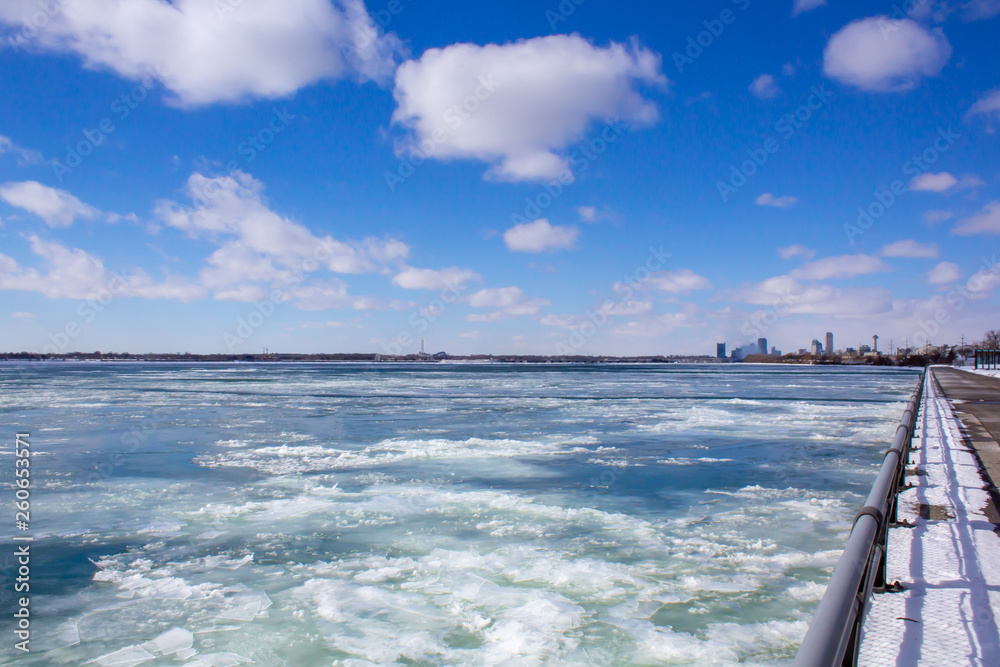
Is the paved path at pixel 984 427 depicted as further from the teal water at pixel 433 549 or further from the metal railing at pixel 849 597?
the metal railing at pixel 849 597

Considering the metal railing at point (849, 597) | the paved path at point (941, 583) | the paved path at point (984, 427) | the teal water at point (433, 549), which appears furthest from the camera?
the paved path at point (984, 427)

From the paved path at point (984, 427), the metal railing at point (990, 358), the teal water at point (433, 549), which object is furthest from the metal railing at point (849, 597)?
the metal railing at point (990, 358)

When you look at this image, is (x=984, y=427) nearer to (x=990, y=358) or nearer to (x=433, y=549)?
(x=433, y=549)

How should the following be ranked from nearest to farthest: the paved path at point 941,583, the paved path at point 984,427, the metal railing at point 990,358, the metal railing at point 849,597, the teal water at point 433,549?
the metal railing at point 849,597, the paved path at point 941,583, the teal water at point 433,549, the paved path at point 984,427, the metal railing at point 990,358

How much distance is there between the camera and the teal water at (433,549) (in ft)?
14.4

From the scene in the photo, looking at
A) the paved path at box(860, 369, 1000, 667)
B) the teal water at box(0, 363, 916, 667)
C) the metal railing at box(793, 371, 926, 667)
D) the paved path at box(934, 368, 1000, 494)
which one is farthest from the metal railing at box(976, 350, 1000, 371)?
the metal railing at box(793, 371, 926, 667)

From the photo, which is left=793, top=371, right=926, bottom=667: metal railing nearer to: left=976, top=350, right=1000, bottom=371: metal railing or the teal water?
the teal water

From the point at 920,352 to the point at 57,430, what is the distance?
7106 inches

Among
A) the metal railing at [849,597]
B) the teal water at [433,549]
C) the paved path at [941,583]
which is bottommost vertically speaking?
the teal water at [433,549]

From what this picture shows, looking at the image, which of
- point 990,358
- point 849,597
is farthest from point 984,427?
point 990,358

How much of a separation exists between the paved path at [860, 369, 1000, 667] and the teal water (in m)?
0.85

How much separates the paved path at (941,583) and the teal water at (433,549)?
2.78 feet

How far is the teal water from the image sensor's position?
4391mm

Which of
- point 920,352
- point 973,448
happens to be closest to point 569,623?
point 973,448
